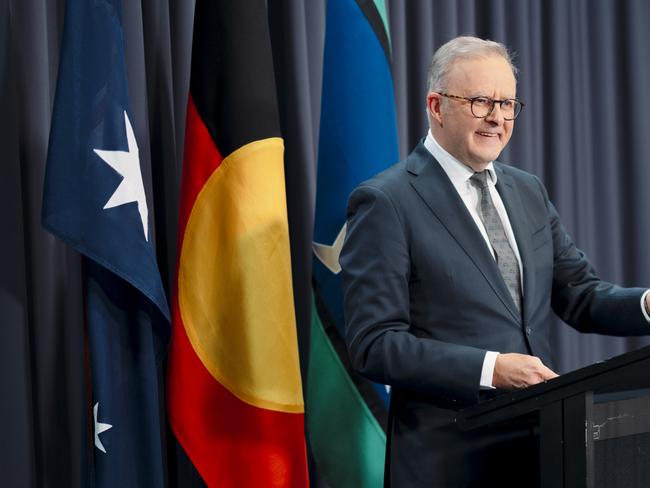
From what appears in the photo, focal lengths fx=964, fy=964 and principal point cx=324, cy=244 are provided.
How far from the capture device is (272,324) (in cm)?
244

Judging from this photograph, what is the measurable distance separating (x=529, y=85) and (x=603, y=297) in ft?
6.11

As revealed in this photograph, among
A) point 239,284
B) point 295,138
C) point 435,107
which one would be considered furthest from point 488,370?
point 295,138

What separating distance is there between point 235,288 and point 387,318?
65 cm

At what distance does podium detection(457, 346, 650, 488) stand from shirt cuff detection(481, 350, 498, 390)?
0.21m

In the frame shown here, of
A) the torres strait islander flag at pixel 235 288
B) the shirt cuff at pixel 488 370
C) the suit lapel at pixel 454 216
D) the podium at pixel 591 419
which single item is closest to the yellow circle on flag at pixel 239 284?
the torres strait islander flag at pixel 235 288

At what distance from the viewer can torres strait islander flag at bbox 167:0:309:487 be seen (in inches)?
95.3

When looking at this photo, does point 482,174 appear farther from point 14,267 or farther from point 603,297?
point 14,267

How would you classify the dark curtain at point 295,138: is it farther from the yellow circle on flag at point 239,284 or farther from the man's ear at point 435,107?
the man's ear at point 435,107

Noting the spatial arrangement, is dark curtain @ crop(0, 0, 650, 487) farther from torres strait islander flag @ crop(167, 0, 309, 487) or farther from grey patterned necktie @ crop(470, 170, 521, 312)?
grey patterned necktie @ crop(470, 170, 521, 312)

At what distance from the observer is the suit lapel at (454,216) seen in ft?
6.36

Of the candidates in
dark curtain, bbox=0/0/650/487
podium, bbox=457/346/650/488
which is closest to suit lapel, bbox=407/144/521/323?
podium, bbox=457/346/650/488

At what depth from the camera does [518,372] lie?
1608 millimetres

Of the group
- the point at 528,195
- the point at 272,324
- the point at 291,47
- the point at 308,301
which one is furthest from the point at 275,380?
the point at 291,47

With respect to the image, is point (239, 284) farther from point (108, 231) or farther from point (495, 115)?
point (495, 115)
